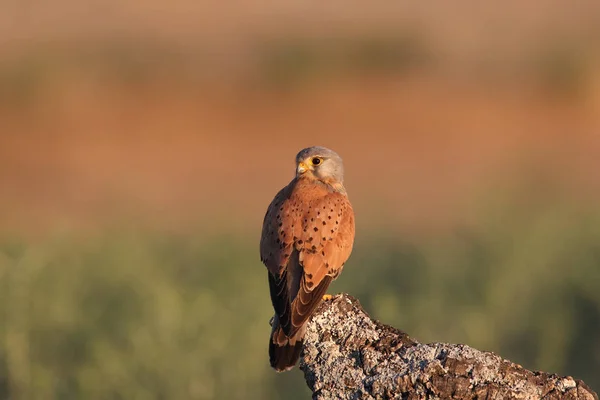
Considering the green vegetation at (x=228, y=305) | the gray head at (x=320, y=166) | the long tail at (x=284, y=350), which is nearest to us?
the long tail at (x=284, y=350)

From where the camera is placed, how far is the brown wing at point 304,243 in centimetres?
615

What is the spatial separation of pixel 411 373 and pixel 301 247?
200cm

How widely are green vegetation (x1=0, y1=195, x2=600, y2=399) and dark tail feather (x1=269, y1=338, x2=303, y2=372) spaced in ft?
8.57

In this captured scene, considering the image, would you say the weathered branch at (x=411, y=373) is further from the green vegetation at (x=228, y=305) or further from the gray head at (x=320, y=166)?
the green vegetation at (x=228, y=305)

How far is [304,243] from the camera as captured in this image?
254 inches

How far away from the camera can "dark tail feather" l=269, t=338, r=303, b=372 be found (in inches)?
219

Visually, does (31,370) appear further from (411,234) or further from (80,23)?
(80,23)

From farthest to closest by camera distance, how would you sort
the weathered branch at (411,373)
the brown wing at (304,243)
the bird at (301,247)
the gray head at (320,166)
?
the gray head at (320,166) < the brown wing at (304,243) < the bird at (301,247) < the weathered branch at (411,373)

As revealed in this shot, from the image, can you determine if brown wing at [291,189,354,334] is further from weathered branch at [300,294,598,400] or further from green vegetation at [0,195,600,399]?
green vegetation at [0,195,600,399]

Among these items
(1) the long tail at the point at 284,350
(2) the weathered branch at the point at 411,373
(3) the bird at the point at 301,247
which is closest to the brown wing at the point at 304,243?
(3) the bird at the point at 301,247

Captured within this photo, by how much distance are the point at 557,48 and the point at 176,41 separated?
29.0ft

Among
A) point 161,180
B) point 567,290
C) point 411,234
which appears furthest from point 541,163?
point 161,180

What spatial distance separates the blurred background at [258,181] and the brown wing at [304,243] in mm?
1909

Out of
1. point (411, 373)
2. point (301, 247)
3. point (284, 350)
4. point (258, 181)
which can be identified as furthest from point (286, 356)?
point (258, 181)
